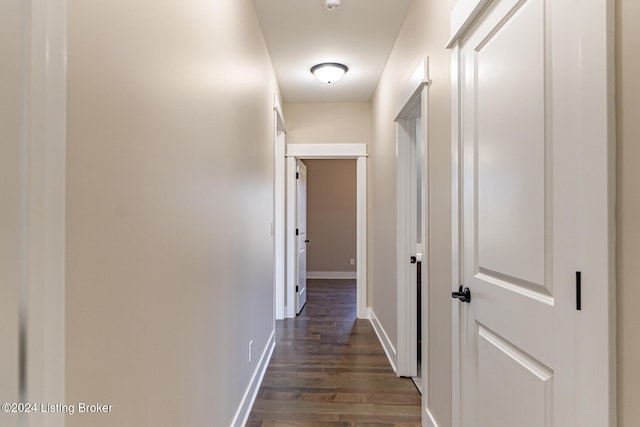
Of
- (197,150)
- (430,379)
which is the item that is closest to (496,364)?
(430,379)

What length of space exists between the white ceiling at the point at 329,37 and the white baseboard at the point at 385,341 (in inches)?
97.0

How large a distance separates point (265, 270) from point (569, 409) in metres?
2.18

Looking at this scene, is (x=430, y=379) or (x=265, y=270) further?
(x=265, y=270)

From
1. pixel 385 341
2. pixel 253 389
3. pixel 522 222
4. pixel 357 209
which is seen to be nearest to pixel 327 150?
pixel 357 209

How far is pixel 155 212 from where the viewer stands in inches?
39.3

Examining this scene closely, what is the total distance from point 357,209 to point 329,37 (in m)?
1.95

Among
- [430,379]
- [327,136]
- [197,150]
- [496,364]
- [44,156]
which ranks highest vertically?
[327,136]

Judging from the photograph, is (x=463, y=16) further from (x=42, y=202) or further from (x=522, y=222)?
(x=42, y=202)

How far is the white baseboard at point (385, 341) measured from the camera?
2.71m

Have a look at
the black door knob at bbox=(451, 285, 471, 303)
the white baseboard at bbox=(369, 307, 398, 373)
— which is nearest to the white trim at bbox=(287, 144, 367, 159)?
the white baseboard at bbox=(369, 307, 398, 373)

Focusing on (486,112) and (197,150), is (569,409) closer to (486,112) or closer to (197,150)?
(486,112)

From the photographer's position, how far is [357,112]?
166 inches

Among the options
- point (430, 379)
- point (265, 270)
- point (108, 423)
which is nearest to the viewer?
point (108, 423)

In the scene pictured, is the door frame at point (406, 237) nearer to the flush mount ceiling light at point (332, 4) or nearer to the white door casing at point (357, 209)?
the flush mount ceiling light at point (332, 4)
